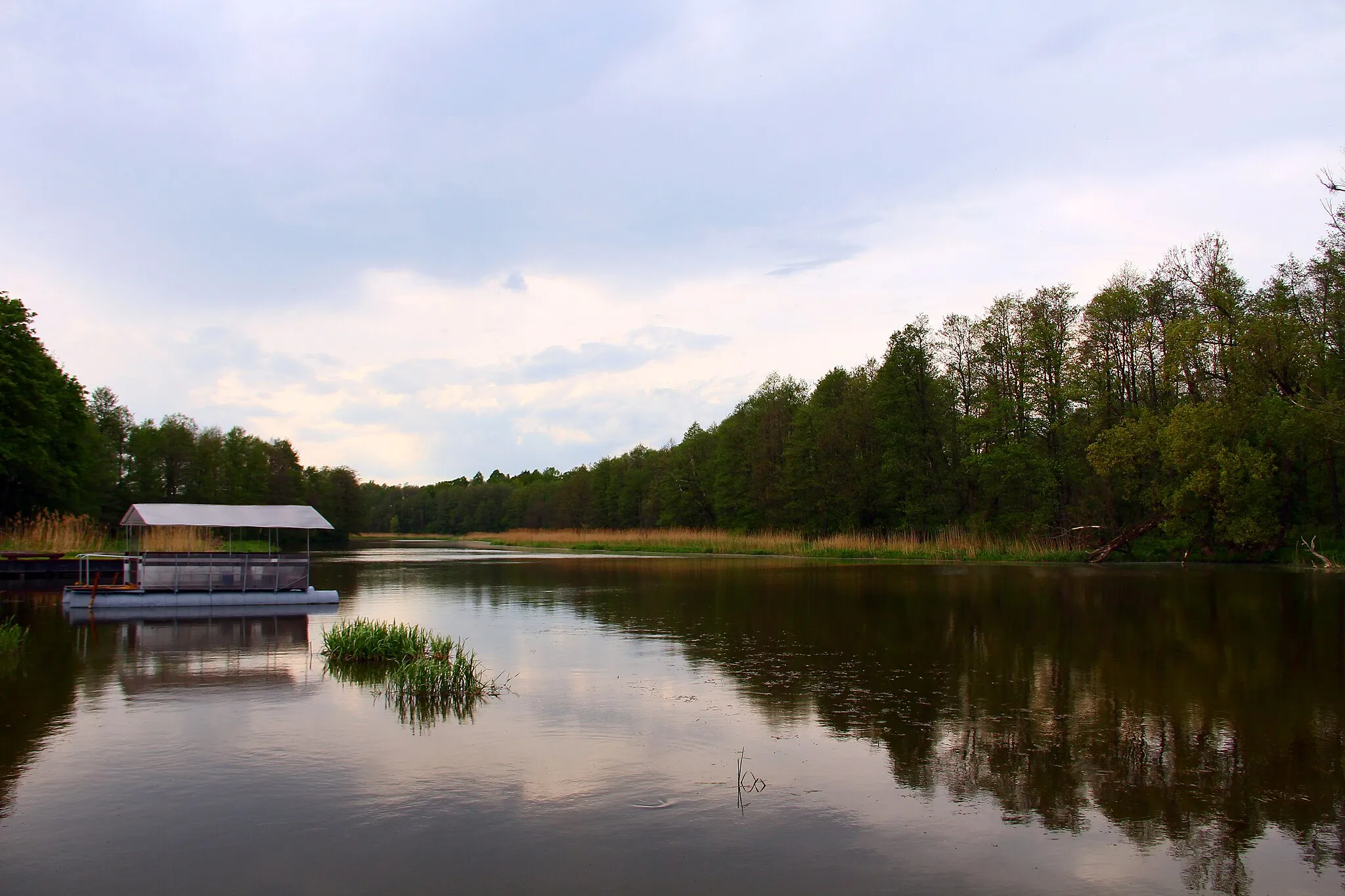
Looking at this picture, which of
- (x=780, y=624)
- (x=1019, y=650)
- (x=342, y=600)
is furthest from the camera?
(x=342, y=600)

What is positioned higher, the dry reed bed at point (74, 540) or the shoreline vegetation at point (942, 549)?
the dry reed bed at point (74, 540)

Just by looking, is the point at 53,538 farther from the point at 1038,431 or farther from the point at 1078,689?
the point at 1038,431

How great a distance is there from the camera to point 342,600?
27.5 metres

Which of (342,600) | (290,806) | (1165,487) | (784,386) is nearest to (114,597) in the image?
(342,600)

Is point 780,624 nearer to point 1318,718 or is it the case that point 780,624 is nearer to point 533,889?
point 1318,718

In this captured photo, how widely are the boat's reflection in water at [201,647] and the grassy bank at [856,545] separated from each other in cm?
3181

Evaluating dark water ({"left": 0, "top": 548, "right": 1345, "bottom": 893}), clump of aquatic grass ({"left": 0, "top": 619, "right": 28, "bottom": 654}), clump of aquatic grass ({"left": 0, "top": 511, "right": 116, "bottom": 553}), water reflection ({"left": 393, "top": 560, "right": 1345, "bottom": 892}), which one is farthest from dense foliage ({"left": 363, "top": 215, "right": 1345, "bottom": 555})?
clump of aquatic grass ({"left": 0, "top": 511, "right": 116, "bottom": 553})

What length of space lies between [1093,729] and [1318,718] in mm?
2964

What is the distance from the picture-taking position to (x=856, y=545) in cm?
5091

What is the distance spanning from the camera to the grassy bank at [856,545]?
4562cm

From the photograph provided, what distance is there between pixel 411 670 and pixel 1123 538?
3989 cm

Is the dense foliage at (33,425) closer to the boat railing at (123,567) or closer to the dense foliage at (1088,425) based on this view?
the boat railing at (123,567)

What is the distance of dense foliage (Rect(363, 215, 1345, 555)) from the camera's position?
132 feet

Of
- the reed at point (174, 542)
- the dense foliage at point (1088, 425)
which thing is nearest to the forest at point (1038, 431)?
the dense foliage at point (1088, 425)
